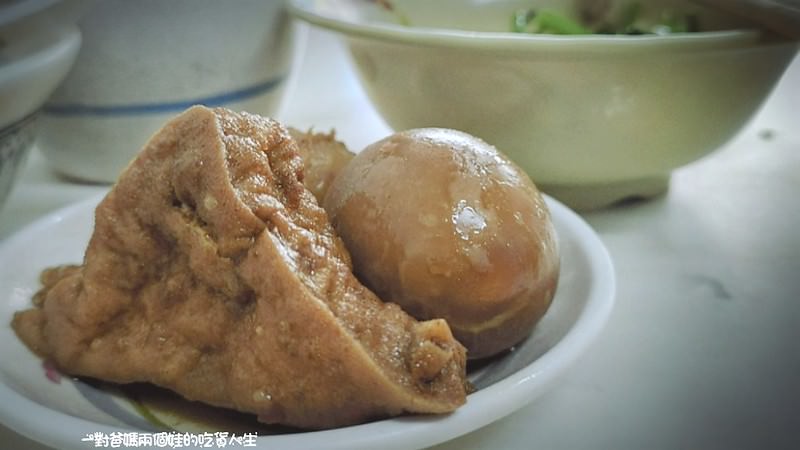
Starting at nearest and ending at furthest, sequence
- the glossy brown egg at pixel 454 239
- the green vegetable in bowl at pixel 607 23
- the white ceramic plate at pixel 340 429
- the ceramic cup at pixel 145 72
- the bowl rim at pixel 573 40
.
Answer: the white ceramic plate at pixel 340 429, the glossy brown egg at pixel 454 239, the bowl rim at pixel 573 40, the ceramic cup at pixel 145 72, the green vegetable in bowl at pixel 607 23

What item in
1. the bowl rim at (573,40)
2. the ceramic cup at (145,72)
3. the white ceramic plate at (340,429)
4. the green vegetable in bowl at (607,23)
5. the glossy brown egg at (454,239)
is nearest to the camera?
the white ceramic plate at (340,429)

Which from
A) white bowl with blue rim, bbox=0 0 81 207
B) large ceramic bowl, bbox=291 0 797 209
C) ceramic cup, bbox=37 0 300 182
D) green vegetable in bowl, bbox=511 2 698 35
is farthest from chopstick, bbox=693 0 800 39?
white bowl with blue rim, bbox=0 0 81 207

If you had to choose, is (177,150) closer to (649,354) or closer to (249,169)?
(249,169)

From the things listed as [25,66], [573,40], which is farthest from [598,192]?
[25,66]

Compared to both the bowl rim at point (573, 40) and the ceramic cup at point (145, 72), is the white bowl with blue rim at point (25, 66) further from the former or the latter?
the bowl rim at point (573, 40)

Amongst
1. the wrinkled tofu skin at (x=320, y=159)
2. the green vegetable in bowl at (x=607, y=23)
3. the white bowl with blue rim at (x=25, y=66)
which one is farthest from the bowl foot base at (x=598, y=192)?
the white bowl with blue rim at (x=25, y=66)

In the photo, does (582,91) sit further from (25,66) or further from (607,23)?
(25,66)
